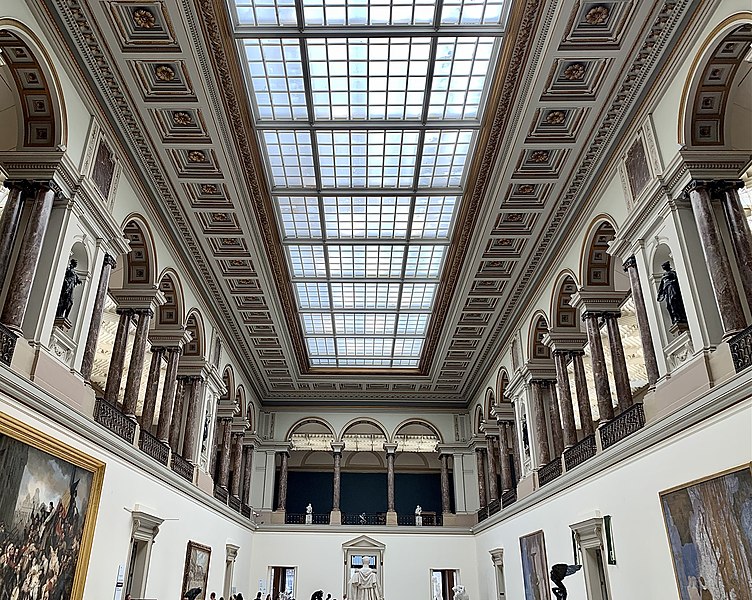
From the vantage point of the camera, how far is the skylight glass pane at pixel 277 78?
11.3 m

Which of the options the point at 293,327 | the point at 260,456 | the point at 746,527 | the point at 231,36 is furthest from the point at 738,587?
the point at 260,456

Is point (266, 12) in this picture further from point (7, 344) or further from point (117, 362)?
point (117, 362)

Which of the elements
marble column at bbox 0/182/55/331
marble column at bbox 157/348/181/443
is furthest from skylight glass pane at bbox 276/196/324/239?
marble column at bbox 0/182/55/331

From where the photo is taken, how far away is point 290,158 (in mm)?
14180

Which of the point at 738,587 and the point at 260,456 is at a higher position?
the point at 260,456

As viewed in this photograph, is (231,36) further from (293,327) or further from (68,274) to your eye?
(293,327)

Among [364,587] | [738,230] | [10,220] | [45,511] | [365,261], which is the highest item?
[365,261]

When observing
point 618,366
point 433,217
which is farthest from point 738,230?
point 433,217

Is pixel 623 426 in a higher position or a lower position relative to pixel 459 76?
lower

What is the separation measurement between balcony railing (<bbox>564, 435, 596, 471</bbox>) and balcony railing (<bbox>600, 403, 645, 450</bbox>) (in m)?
0.90

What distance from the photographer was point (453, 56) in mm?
11508

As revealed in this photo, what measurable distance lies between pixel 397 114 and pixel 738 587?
32.1ft

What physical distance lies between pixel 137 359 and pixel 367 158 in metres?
6.82

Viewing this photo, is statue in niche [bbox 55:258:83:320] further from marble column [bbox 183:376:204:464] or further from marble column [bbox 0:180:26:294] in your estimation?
marble column [bbox 183:376:204:464]
